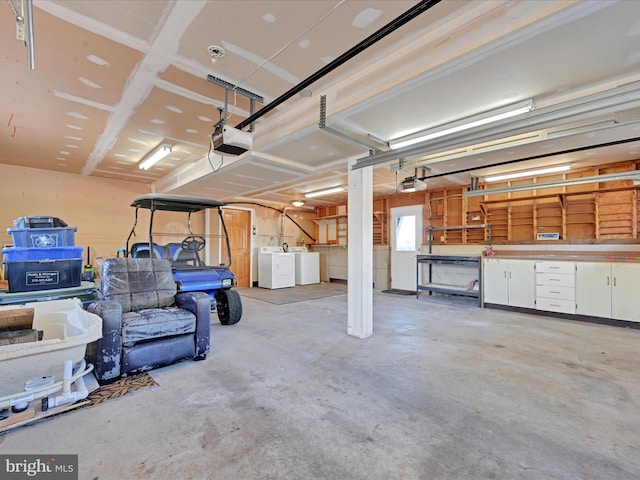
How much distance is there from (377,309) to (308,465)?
13.2 ft

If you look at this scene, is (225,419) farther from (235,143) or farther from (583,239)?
(583,239)

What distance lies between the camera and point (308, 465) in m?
1.55

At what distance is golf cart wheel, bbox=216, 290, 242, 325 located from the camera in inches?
167

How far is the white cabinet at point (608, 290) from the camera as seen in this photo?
4.14 metres

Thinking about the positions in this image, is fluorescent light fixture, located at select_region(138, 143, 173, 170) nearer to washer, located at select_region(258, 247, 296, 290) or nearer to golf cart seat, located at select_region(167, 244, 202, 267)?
golf cart seat, located at select_region(167, 244, 202, 267)

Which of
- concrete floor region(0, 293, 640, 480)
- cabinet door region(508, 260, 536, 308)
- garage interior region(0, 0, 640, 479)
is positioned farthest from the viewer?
cabinet door region(508, 260, 536, 308)

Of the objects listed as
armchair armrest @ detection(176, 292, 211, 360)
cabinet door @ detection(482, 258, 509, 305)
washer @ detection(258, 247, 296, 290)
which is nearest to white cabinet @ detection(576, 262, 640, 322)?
cabinet door @ detection(482, 258, 509, 305)

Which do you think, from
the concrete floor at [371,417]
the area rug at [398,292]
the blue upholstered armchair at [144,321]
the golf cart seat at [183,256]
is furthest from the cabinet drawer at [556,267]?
the golf cart seat at [183,256]

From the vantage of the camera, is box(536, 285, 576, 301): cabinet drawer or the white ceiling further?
box(536, 285, 576, 301): cabinet drawer

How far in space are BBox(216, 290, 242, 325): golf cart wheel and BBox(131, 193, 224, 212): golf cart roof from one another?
1.34 meters

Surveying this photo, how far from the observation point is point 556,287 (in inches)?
187

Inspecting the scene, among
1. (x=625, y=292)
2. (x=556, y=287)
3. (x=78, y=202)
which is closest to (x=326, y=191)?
(x=556, y=287)

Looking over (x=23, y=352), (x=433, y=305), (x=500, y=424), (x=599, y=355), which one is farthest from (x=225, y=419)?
(x=433, y=305)

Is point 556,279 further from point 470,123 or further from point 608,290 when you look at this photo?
point 470,123
